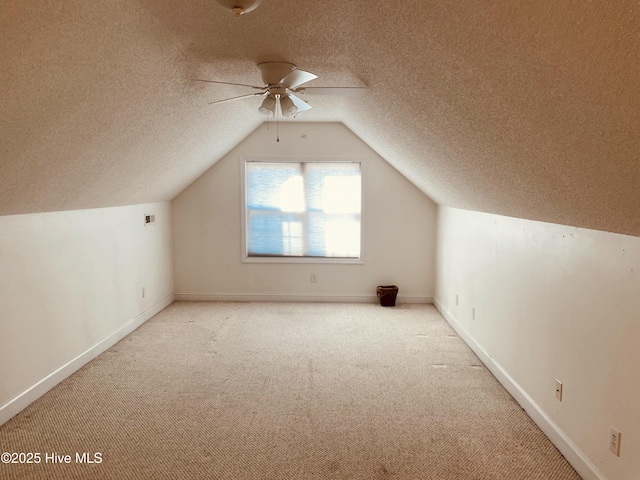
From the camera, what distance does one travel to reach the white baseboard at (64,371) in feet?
8.69

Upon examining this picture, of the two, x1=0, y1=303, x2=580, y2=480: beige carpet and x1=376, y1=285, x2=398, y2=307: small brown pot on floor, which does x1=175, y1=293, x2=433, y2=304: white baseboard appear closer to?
x1=376, y1=285, x2=398, y2=307: small brown pot on floor

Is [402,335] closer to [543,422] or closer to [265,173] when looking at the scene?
[543,422]

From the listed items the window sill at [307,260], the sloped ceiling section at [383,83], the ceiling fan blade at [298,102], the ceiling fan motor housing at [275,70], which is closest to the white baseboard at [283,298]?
the window sill at [307,260]

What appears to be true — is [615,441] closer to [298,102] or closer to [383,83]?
[383,83]

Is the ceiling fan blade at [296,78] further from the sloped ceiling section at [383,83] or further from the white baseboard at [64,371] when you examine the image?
the white baseboard at [64,371]

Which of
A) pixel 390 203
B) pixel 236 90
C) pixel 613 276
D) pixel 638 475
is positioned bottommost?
pixel 638 475

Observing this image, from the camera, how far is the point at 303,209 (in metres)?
5.47

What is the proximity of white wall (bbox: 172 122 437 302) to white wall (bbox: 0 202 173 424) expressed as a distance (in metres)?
0.83

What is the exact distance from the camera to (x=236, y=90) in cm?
322

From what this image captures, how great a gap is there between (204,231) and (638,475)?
474cm

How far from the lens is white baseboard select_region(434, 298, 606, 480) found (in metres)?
2.08

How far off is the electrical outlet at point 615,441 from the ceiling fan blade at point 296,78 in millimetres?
2239

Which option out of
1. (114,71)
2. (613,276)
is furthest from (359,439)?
(114,71)

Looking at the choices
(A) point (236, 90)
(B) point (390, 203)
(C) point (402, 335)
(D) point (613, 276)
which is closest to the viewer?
(D) point (613, 276)
